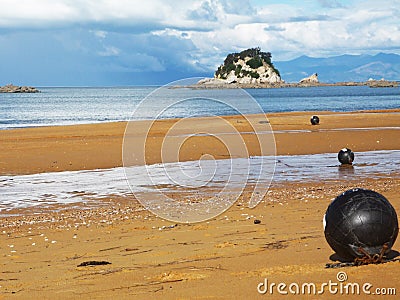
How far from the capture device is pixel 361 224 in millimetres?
7898

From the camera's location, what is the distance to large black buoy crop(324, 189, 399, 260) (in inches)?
312

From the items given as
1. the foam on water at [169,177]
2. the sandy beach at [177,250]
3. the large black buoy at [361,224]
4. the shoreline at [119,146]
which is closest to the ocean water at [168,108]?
the shoreline at [119,146]

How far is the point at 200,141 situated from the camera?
107 ft

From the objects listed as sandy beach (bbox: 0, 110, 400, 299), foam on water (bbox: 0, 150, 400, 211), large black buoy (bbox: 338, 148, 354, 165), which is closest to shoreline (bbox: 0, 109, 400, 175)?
foam on water (bbox: 0, 150, 400, 211)

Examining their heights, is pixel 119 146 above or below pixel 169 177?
above

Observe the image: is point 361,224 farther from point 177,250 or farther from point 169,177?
point 169,177

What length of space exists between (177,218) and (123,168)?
10209 mm

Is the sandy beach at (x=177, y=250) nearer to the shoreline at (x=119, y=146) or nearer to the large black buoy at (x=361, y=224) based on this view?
the large black buoy at (x=361, y=224)

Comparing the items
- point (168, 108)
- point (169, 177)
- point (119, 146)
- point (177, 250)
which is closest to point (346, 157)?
point (169, 177)

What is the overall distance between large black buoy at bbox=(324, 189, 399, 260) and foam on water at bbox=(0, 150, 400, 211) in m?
9.20

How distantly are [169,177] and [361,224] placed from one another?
12.9 metres

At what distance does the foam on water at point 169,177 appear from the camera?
17.3m

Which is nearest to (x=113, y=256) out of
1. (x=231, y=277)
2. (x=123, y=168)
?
(x=231, y=277)

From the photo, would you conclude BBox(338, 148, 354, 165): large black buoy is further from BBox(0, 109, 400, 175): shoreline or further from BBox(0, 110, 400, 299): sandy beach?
BBox(0, 109, 400, 175): shoreline
